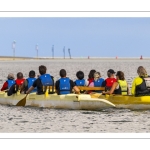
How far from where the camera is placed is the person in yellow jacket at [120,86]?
2734 centimetres

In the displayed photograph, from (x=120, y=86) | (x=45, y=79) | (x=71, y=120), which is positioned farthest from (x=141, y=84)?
(x=45, y=79)

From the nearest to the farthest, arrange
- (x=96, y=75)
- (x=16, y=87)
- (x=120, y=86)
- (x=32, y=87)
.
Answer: (x=120, y=86) → (x=32, y=87) → (x=96, y=75) → (x=16, y=87)

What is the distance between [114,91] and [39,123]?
15.6 ft

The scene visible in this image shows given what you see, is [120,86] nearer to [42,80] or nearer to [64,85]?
[64,85]

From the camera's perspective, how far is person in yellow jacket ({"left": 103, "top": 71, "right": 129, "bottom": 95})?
2734 cm

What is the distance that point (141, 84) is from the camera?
26547mm

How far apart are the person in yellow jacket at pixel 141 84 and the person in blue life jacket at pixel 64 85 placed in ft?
8.34

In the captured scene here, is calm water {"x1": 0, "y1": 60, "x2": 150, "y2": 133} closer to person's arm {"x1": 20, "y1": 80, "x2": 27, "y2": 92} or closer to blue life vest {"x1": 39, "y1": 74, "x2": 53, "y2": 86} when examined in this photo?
person's arm {"x1": 20, "y1": 80, "x2": 27, "y2": 92}

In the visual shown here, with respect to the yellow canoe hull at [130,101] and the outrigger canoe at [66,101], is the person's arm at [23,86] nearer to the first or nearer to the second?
the outrigger canoe at [66,101]

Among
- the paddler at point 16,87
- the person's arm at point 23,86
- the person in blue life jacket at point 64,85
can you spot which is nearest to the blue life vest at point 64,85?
the person in blue life jacket at point 64,85
